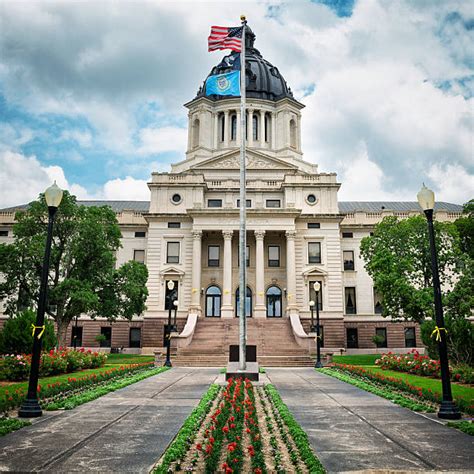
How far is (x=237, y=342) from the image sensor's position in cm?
3606

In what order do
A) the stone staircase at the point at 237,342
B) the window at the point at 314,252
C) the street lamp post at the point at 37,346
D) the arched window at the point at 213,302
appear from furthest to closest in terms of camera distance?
the window at the point at 314,252 → the arched window at the point at 213,302 → the stone staircase at the point at 237,342 → the street lamp post at the point at 37,346

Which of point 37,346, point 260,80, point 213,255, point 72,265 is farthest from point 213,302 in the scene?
point 37,346

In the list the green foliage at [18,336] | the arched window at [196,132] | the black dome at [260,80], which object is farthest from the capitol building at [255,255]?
the green foliage at [18,336]

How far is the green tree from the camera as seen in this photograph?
32.1 meters

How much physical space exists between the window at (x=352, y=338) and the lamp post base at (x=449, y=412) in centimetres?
3906

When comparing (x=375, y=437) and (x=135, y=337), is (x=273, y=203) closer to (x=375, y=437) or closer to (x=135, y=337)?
(x=135, y=337)

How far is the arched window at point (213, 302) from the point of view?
46906 mm

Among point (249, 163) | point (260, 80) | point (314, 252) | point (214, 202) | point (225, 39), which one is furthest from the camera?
point (260, 80)

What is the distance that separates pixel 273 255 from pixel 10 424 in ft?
131

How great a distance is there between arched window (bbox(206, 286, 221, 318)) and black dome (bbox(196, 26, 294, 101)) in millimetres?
26624

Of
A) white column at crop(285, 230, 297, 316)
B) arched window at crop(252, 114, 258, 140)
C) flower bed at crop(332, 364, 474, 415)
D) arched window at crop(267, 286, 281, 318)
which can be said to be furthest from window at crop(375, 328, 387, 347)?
arched window at crop(252, 114, 258, 140)

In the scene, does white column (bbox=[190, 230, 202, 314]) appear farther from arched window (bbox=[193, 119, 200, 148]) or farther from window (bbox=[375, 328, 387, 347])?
window (bbox=[375, 328, 387, 347])

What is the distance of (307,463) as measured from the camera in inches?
259

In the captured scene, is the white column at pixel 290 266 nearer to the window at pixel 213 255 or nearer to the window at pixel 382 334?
the window at pixel 213 255
